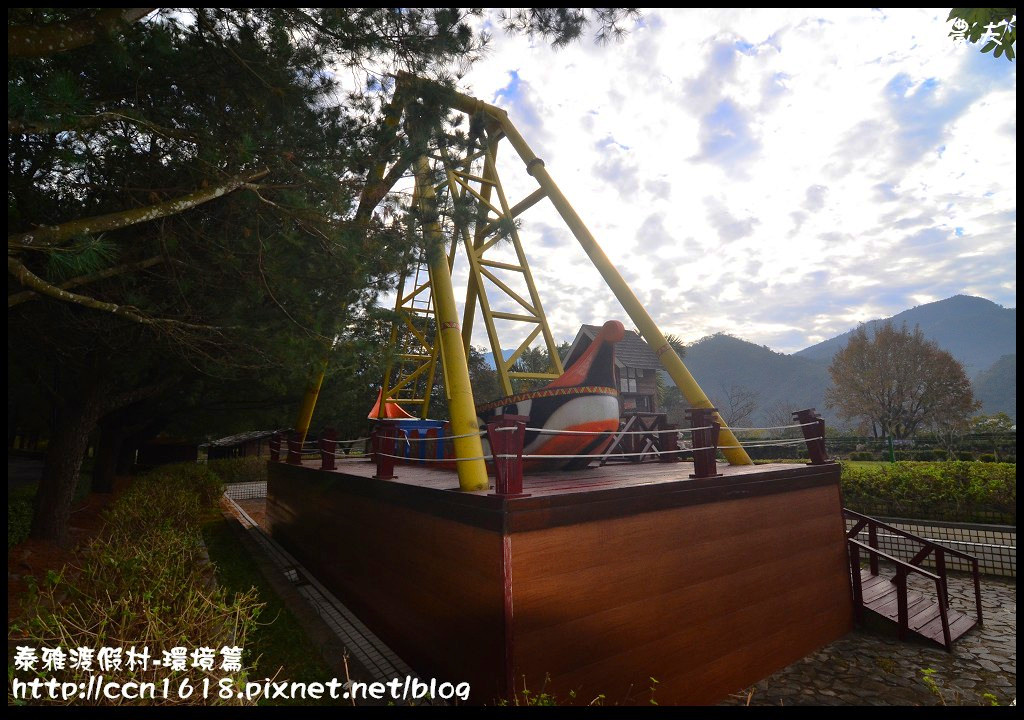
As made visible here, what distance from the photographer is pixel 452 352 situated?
20.0ft

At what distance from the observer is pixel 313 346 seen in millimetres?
7453

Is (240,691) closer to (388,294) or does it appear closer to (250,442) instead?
(388,294)

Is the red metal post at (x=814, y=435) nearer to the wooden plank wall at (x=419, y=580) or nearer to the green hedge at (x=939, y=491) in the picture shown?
the wooden plank wall at (x=419, y=580)

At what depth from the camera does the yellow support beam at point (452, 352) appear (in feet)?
18.1

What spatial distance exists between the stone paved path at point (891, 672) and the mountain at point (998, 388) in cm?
13530

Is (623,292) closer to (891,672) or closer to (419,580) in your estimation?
(419,580)

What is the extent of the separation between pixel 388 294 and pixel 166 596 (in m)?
5.42

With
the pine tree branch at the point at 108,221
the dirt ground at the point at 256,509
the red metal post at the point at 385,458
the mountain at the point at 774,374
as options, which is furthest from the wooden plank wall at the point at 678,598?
the mountain at the point at 774,374

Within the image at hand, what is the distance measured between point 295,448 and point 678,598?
31.6 feet

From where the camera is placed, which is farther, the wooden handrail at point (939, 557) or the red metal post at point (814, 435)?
the red metal post at point (814, 435)

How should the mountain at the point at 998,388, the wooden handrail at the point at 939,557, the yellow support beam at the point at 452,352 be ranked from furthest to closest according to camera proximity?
the mountain at the point at 998,388 → the wooden handrail at the point at 939,557 → the yellow support beam at the point at 452,352

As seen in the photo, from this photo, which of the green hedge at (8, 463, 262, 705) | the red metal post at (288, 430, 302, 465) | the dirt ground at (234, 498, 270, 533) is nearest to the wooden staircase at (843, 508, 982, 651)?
the green hedge at (8, 463, 262, 705)

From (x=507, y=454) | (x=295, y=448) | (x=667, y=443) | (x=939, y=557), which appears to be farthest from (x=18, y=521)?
(x=939, y=557)

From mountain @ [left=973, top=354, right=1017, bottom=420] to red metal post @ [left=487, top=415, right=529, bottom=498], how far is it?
141 meters
